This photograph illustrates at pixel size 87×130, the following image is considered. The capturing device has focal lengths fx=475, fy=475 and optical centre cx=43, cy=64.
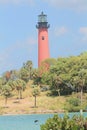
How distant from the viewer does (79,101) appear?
283 ft

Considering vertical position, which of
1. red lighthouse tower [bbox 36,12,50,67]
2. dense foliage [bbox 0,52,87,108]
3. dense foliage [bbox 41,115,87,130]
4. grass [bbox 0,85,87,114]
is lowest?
dense foliage [bbox 41,115,87,130]

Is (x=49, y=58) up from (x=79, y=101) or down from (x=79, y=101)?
up

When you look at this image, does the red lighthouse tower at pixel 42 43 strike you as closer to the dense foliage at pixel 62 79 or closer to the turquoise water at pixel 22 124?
the dense foliage at pixel 62 79

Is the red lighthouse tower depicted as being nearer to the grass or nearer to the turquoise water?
the grass

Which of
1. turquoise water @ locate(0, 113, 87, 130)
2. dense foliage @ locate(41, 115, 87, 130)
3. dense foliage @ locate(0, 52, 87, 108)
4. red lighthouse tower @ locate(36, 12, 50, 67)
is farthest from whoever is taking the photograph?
red lighthouse tower @ locate(36, 12, 50, 67)

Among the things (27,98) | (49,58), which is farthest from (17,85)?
(49,58)

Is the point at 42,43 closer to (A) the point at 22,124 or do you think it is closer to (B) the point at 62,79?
(B) the point at 62,79

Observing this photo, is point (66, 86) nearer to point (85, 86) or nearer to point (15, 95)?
point (85, 86)

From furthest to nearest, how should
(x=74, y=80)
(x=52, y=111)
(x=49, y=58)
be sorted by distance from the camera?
(x=49, y=58) < (x=74, y=80) < (x=52, y=111)

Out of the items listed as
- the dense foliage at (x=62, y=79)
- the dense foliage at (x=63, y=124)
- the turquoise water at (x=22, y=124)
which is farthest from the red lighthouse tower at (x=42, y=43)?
the dense foliage at (x=63, y=124)

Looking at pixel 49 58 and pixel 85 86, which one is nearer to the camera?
pixel 85 86

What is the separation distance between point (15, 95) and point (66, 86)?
35.6 ft

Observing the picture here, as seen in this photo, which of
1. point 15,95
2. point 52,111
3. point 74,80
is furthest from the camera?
point 15,95

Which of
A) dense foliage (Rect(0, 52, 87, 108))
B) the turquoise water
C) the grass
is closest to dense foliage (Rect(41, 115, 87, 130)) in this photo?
the turquoise water
